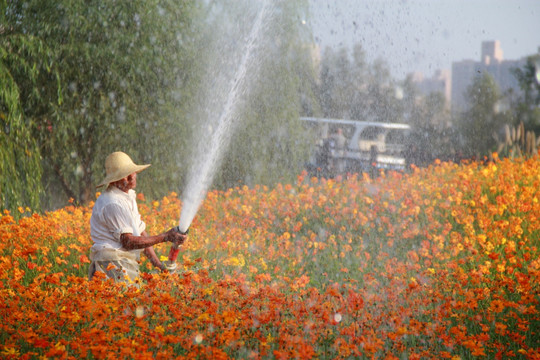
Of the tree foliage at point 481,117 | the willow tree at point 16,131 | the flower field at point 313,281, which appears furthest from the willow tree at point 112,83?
the tree foliage at point 481,117

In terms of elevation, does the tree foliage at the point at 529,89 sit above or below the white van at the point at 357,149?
above

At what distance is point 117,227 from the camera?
4316 mm

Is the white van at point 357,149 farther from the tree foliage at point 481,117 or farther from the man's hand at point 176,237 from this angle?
the man's hand at point 176,237

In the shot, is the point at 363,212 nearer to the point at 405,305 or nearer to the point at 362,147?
the point at 405,305

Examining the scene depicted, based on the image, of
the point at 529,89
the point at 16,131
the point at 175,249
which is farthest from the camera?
the point at 529,89

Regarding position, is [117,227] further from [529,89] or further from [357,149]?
[529,89]

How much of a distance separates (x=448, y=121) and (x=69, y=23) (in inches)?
960

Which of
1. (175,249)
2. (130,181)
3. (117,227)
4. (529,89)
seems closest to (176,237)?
(175,249)

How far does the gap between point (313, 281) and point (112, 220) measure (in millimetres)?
2159

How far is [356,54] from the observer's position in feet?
96.0

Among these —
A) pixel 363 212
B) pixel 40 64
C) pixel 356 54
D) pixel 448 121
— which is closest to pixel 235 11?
pixel 40 64

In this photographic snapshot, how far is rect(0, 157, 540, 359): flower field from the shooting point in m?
3.57

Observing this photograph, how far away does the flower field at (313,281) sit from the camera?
3.57 m

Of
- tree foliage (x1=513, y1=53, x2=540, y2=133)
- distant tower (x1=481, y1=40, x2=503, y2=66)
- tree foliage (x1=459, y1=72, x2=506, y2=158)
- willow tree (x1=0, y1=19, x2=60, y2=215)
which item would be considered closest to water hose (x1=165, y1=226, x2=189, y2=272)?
willow tree (x1=0, y1=19, x2=60, y2=215)
